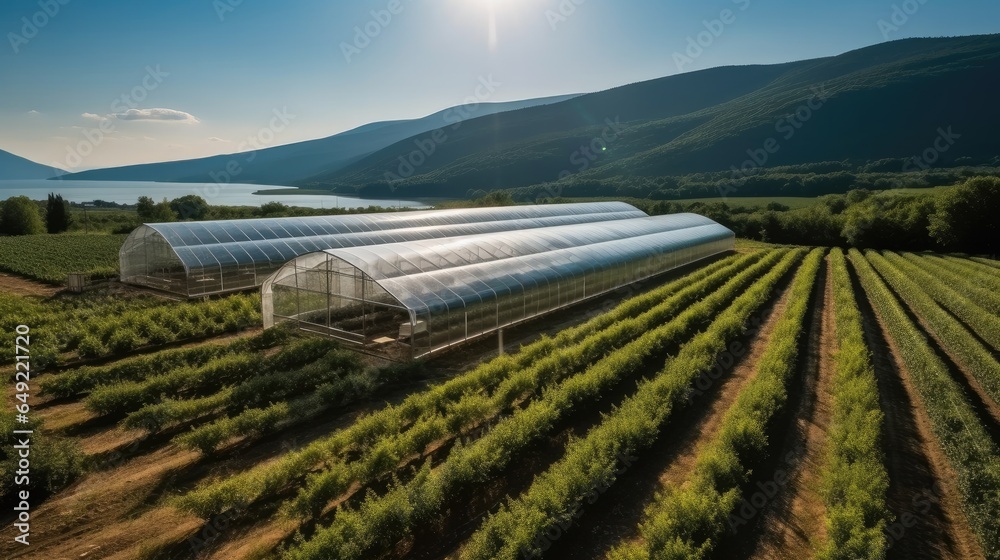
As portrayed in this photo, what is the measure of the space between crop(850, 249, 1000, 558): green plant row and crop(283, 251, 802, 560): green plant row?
6.68 m

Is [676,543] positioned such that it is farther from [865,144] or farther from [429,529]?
[865,144]

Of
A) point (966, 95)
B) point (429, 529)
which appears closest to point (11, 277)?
point (429, 529)

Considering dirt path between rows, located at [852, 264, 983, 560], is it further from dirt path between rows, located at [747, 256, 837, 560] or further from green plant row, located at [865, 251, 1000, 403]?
green plant row, located at [865, 251, 1000, 403]

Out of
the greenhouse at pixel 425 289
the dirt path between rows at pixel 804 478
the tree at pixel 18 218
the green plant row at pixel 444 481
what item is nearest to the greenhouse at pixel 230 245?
the greenhouse at pixel 425 289

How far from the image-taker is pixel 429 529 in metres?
8.26

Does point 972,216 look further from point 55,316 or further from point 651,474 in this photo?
point 55,316

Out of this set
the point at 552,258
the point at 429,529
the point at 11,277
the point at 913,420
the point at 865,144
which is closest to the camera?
the point at 429,529

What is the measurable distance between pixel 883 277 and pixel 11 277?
5399cm

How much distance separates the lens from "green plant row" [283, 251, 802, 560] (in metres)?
7.01

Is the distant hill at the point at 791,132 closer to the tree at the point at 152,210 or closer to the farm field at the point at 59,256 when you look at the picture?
the tree at the point at 152,210

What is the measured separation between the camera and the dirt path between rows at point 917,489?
7.88 meters

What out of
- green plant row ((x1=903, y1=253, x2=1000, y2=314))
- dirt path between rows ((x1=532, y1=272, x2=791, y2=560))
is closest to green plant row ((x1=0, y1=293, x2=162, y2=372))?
dirt path between rows ((x1=532, y1=272, x2=791, y2=560))

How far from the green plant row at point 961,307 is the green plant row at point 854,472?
21.5 feet

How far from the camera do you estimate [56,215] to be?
5878 cm
